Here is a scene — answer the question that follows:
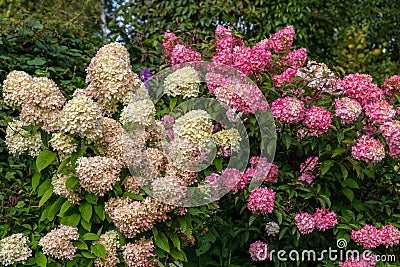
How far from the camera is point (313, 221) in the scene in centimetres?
260

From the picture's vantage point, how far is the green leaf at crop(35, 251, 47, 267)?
232 centimetres

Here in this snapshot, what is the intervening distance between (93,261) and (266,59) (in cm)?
133

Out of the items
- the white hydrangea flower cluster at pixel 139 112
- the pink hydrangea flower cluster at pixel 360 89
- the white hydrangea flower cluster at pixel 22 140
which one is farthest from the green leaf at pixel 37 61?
the pink hydrangea flower cluster at pixel 360 89

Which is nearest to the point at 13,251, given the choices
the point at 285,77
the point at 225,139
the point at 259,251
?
the point at 225,139

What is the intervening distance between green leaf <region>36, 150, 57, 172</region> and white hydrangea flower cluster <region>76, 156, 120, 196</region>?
181mm

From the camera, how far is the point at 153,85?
2.86 metres

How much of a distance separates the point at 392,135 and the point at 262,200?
685mm

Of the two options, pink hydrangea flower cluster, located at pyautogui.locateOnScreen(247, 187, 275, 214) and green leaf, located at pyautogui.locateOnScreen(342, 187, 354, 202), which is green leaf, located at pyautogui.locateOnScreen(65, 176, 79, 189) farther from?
green leaf, located at pyautogui.locateOnScreen(342, 187, 354, 202)

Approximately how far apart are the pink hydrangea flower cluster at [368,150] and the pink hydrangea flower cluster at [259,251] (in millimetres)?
688

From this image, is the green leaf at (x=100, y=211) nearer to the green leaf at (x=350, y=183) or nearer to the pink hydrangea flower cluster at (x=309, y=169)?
the pink hydrangea flower cluster at (x=309, y=169)

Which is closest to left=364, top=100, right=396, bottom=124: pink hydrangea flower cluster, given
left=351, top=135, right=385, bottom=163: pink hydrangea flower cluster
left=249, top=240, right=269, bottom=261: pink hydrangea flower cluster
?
left=351, top=135, right=385, bottom=163: pink hydrangea flower cluster

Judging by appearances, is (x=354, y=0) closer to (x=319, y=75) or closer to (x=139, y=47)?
(x=139, y=47)

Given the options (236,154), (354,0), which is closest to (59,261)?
(236,154)

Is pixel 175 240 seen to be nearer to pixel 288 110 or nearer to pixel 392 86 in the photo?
pixel 288 110
